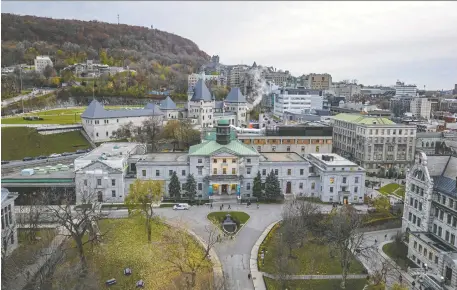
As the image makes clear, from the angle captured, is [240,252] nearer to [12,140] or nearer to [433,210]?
[433,210]

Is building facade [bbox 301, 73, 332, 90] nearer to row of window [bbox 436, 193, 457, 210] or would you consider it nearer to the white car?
the white car

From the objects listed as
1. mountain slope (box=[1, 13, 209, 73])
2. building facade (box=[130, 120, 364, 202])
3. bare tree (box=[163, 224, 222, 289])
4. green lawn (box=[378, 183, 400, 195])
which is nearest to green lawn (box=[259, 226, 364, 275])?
bare tree (box=[163, 224, 222, 289])

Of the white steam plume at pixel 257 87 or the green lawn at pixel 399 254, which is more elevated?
the white steam plume at pixel 257 87

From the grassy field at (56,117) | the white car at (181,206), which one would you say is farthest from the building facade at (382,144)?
the grassy field at (56,117)

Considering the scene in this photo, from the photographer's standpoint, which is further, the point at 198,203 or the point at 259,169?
the point at 259,169

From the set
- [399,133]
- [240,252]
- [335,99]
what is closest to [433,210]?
[240,252]

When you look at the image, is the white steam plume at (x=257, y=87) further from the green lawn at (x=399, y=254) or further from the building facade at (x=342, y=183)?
the green lawn at (x=399, y=254)
